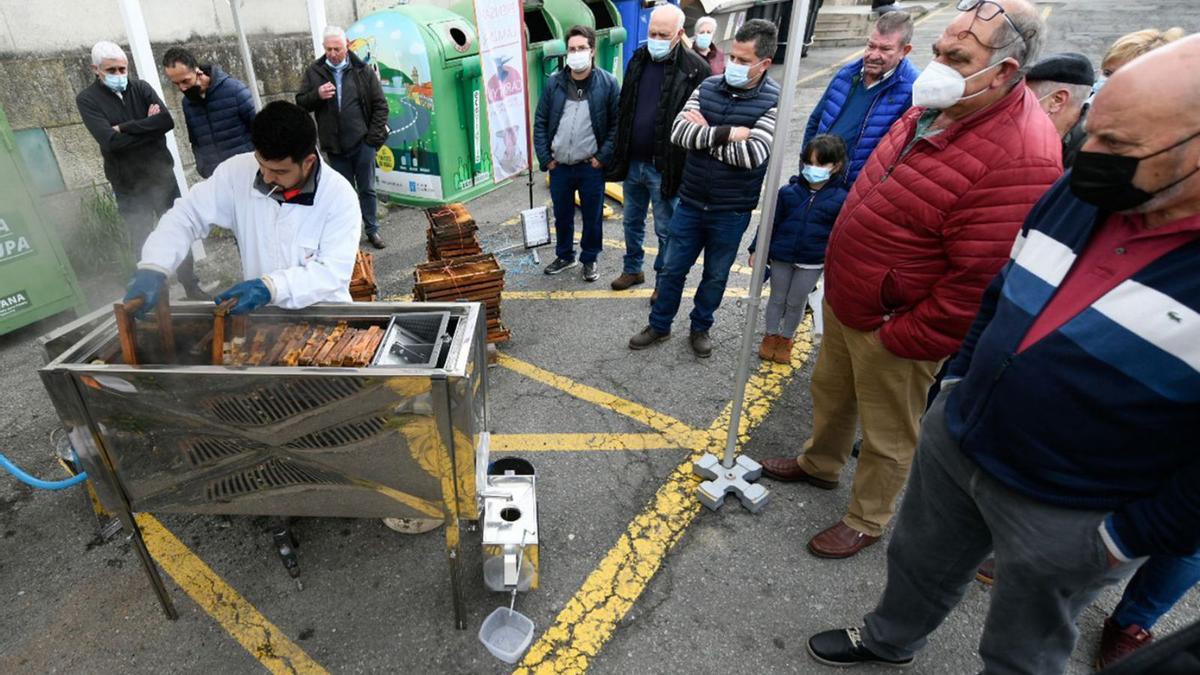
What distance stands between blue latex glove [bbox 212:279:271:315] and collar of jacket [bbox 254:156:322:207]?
45cm

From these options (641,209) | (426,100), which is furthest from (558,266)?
(426,100)

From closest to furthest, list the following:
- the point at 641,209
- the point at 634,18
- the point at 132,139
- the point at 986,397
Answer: the point at 986,397
the point at 132,139
the point at 641,209
the point at 634,18

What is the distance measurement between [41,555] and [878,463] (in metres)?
3.88

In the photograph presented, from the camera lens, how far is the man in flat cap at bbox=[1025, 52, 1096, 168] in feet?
10.7

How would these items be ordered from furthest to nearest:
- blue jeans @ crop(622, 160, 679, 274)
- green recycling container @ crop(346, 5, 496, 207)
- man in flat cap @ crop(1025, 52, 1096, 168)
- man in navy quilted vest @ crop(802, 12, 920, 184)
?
green recycling container @ crop(346, 5, 496, 207), blue jeans @ crop(622, 160, 679, 274), man in navy quilted vest @ crop(802, 12, 920, 184), man in flat cap @ crop(1025, 52, 1096, 168)

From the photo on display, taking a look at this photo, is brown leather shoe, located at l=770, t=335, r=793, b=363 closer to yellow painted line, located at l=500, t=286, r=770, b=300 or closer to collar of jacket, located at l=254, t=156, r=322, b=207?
yellow painted line, located at l=500, t=286, r=770, b=300

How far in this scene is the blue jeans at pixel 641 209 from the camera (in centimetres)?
506

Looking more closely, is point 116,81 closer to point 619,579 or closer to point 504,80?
point 504,80

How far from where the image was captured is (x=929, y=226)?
89.4 inches

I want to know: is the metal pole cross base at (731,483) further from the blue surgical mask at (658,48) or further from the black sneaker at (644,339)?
the blue surgical mask at (658,48)

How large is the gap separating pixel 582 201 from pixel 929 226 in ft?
11.7

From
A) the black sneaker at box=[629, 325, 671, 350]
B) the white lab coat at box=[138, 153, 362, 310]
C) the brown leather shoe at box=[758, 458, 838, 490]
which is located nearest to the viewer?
the white lab coat at box=[138, 153, 362, 310]

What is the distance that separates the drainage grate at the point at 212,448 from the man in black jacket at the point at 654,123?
311cm

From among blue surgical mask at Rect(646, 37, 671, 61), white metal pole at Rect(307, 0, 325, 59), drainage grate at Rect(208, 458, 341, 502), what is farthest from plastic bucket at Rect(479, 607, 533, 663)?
white metal pole at Rect(307, 0, 325, 59)
